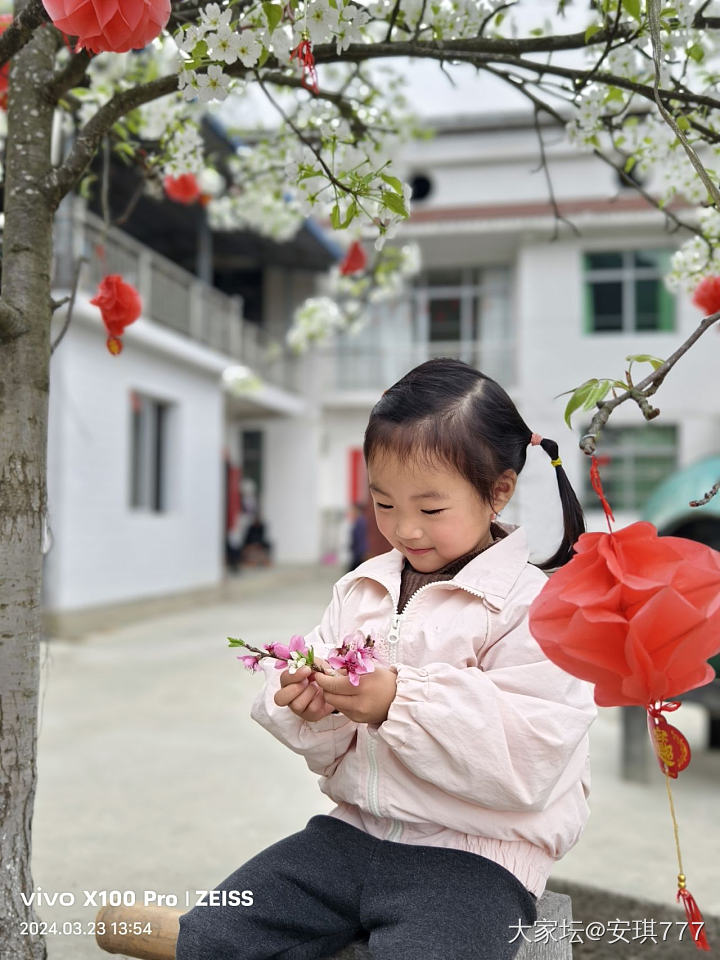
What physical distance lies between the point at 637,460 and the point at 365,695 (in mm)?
14588

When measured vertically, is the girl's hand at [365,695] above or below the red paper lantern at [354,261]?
below

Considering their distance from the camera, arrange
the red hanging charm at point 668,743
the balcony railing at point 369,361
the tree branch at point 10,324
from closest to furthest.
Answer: the red hanging charm at point 668,743 → the tree branch at point 10,324 → the balcony railing at point 369,361

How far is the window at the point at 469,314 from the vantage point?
17.1 m

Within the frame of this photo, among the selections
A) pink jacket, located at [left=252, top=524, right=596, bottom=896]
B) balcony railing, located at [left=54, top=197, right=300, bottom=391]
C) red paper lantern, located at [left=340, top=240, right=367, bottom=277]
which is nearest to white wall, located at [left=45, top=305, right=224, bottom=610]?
balcony railing, located at [left=54, top=197, right=300, bottom=391]

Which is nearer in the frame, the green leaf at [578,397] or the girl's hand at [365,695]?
the green leaf at [578,397]

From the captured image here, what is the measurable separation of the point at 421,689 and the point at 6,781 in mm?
901

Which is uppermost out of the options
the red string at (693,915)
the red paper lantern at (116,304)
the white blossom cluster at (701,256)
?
the white blossom cluster at (701,256)

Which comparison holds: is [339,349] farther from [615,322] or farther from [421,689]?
[421,689]

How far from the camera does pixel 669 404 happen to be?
588 inches

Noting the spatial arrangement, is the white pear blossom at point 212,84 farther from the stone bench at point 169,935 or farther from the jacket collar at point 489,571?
the stone bench at point 169,935

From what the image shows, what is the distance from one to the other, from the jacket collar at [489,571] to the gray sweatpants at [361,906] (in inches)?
17.5

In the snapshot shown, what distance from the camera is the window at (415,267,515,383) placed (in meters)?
17.1

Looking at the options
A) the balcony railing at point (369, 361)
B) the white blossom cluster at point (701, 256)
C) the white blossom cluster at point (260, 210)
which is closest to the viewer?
the white blossom cluster at point (701, 256)

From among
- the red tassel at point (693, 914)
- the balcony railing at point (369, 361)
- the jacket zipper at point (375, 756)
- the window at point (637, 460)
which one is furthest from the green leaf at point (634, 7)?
the balcony railing at point (369, 361)
